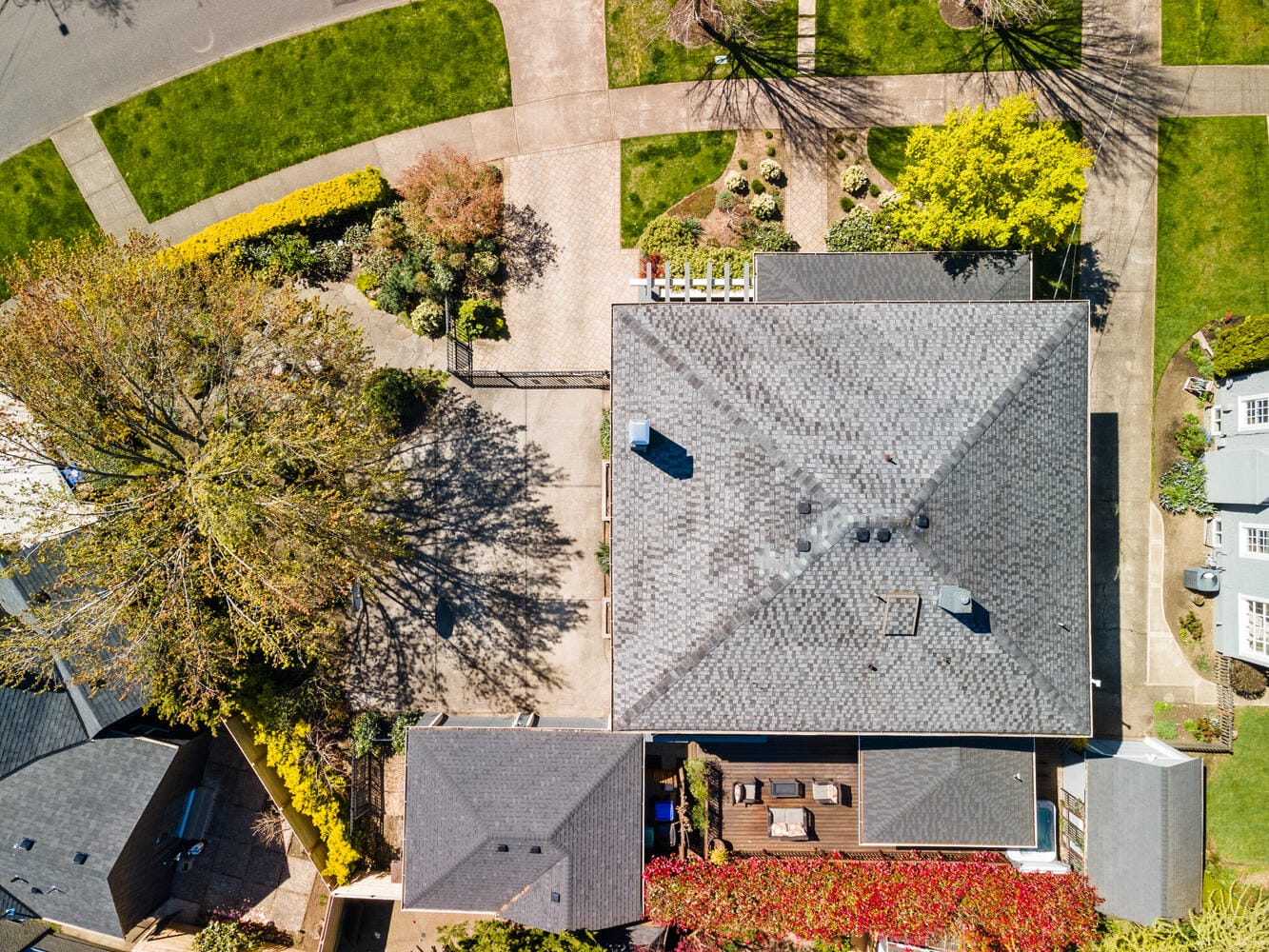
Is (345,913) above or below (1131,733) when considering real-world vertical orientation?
below

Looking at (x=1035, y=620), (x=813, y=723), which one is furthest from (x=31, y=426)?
(x=1035, y=620)

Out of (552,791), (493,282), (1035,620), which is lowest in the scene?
(552,791)

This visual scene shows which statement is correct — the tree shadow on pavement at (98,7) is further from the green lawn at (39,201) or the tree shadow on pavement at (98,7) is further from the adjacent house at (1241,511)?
the adjacent house at (1241,511)

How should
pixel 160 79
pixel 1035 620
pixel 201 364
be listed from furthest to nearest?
pixel 160 79 → pixel 201 364 → pixel 1035 620


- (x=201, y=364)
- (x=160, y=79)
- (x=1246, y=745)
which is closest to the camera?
(x=201, y=364)

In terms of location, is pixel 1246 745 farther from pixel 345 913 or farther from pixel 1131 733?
pixel 345 913

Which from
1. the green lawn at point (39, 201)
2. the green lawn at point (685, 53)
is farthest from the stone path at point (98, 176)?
the green lawn at point (685, 53)

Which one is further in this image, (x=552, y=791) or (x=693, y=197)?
(x=693, y=197)

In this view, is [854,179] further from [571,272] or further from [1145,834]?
[1145,834]
